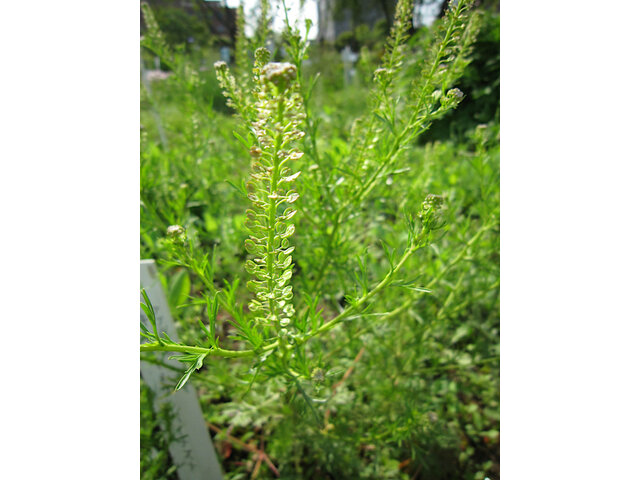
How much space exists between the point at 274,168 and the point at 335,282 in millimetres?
785

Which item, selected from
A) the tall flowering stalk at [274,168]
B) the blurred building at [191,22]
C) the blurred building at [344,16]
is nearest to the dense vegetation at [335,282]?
the tall flowering stalk at [274,168]

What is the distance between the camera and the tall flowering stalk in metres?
0.32

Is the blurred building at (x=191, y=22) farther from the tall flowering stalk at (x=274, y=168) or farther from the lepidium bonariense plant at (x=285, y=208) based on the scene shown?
the tall flowering stalk at (x=274, y=168)

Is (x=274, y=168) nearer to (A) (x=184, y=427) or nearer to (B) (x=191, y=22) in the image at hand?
(A) (x=184, y=427)

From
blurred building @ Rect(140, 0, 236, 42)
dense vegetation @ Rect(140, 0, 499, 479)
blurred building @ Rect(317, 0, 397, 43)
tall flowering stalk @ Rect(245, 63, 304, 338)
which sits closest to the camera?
tall flowering stalk @ Rect(245, 63, 304, 338)

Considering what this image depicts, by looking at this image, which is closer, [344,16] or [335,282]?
[335,282]

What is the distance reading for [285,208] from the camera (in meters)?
0.63

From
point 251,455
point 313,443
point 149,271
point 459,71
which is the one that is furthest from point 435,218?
point 251,455

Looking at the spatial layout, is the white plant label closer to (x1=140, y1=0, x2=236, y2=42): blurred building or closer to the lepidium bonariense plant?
the lepidium bonariense plant

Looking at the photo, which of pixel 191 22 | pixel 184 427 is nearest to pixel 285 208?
pixel 184 427

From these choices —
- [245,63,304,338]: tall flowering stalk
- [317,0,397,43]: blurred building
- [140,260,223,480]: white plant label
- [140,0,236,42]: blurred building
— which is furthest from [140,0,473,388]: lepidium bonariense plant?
[317,0,397,43]: blurred building

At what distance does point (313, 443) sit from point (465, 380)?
595 mm

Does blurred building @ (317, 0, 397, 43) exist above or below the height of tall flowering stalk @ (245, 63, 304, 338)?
above

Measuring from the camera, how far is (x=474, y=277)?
127 cm
